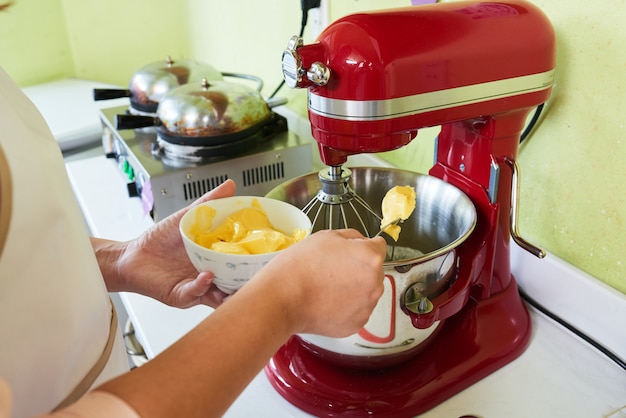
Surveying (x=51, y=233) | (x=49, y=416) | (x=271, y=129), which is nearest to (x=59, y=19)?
(x=271, y=129)

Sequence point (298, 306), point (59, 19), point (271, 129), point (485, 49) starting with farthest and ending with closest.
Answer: point (59, 19)
point (271, 129)
point (485, 49)
point (298, 306)

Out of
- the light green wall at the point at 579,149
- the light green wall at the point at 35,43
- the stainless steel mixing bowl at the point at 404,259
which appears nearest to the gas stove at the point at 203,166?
the light green wall at the point at 579,149

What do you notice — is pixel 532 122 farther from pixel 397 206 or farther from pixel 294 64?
pixel 294 64

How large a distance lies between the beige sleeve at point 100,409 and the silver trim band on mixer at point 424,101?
31 cm

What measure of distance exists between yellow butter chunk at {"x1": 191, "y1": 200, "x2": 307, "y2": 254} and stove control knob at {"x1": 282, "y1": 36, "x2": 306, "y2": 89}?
Result: 0.48 ft

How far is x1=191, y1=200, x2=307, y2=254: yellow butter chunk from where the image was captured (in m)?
0.52

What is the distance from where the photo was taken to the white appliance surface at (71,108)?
53.1 inches

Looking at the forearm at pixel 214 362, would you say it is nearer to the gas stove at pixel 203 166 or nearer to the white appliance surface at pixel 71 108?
the gas stove at pixel 203 166

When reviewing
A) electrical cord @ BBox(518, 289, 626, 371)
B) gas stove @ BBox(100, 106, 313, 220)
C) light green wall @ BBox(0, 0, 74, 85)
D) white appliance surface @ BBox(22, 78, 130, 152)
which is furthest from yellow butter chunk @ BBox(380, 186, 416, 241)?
light green wall @ BBox(0, 0, 74, 85)

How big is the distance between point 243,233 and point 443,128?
273mm

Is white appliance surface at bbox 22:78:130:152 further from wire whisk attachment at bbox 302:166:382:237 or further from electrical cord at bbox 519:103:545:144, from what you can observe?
electrical cord at bbox 519:103:545:144

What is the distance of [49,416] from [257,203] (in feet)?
1.09

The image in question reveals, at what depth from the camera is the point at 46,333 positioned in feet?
1.32

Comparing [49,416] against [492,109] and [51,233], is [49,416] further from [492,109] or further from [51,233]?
[492,109]
